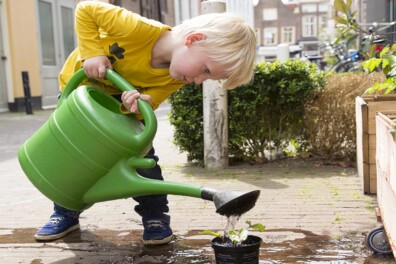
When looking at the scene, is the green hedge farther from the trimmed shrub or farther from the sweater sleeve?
the sweater sleeve

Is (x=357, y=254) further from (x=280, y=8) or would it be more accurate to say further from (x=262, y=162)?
(x=280, y=8)

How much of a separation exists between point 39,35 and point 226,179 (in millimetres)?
9465

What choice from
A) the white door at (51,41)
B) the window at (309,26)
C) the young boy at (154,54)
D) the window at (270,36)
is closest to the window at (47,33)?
the white door at (51,41)

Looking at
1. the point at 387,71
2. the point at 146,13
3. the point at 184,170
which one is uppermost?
the point at 146,13

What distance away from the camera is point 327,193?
3.55 m

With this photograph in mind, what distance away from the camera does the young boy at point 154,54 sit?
212 centimetres

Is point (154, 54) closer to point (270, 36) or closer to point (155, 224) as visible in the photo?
point (155, 224)

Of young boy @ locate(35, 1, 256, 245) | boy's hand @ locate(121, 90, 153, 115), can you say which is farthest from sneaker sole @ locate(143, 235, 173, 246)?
boy's hand @ locate(121, 90, 153, 115)

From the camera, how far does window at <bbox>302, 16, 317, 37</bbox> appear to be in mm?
54906

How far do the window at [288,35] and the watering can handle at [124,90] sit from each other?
2122 inches

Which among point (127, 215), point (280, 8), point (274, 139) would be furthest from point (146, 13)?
point (280, 8)

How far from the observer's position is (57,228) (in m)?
2.71

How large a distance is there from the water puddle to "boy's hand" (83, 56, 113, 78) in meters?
0.82

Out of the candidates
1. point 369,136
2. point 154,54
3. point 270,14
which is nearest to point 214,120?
point 369,136
